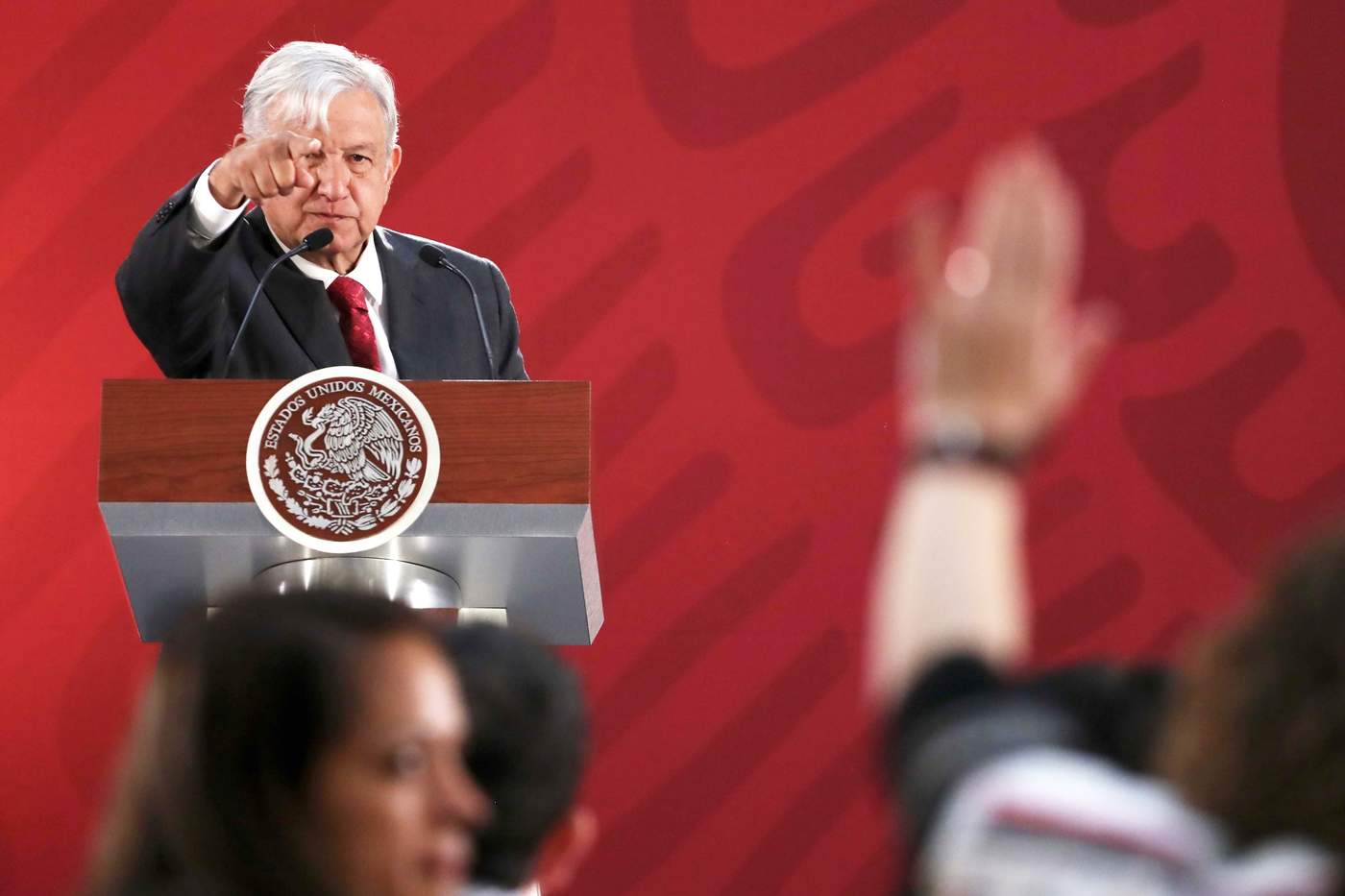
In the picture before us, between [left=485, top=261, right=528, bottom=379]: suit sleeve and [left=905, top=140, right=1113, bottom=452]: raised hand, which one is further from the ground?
[left=485, top=261, right=528, bottom=379]: suit sleeve

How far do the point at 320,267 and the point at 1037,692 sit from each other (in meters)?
2.41

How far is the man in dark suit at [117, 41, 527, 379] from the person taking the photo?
281 cm

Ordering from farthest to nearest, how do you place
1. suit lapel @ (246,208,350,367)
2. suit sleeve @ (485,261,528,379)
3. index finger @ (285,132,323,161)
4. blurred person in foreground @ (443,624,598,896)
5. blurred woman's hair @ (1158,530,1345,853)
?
1. suit sleeve @ (485,261,528,379)
2. index finger @ (285,132,323,161)
3. suit lapel @ (246,208,350,367)
4. blurred person in foreground @ (443,624,598,896)
5. blurred woman's hair @ (1158,530,1345,853)

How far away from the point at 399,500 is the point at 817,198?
2.30 metres

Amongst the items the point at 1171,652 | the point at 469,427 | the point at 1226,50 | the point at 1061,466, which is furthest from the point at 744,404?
the point at 469,427

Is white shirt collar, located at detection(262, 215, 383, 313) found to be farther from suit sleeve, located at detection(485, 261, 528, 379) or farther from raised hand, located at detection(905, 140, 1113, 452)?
raised hand, located at detection(905, 140, 1113, 452)

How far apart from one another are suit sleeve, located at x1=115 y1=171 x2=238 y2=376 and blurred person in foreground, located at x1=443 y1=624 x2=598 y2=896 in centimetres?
161

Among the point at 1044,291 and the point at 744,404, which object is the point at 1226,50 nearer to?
the point at 744,404

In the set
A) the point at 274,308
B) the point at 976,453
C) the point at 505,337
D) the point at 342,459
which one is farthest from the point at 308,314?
the point at 976,453

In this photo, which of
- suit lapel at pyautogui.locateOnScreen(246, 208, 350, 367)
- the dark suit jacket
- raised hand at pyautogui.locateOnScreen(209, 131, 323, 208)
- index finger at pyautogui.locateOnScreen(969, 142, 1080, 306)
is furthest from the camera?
suit lapel at pyautogui.locateOnScreen(246, 208, 350, 367)

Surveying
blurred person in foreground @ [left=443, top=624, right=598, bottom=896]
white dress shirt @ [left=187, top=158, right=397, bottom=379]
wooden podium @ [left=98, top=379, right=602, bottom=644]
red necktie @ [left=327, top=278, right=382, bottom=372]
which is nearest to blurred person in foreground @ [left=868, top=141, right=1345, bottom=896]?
blurred person in foreground @ [left=443, top=624, right=598, bottom=896]

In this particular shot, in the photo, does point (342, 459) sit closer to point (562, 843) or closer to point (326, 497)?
point (326, 497)

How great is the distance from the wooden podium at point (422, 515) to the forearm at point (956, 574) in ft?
5.25

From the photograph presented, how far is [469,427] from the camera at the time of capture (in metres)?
2.54
